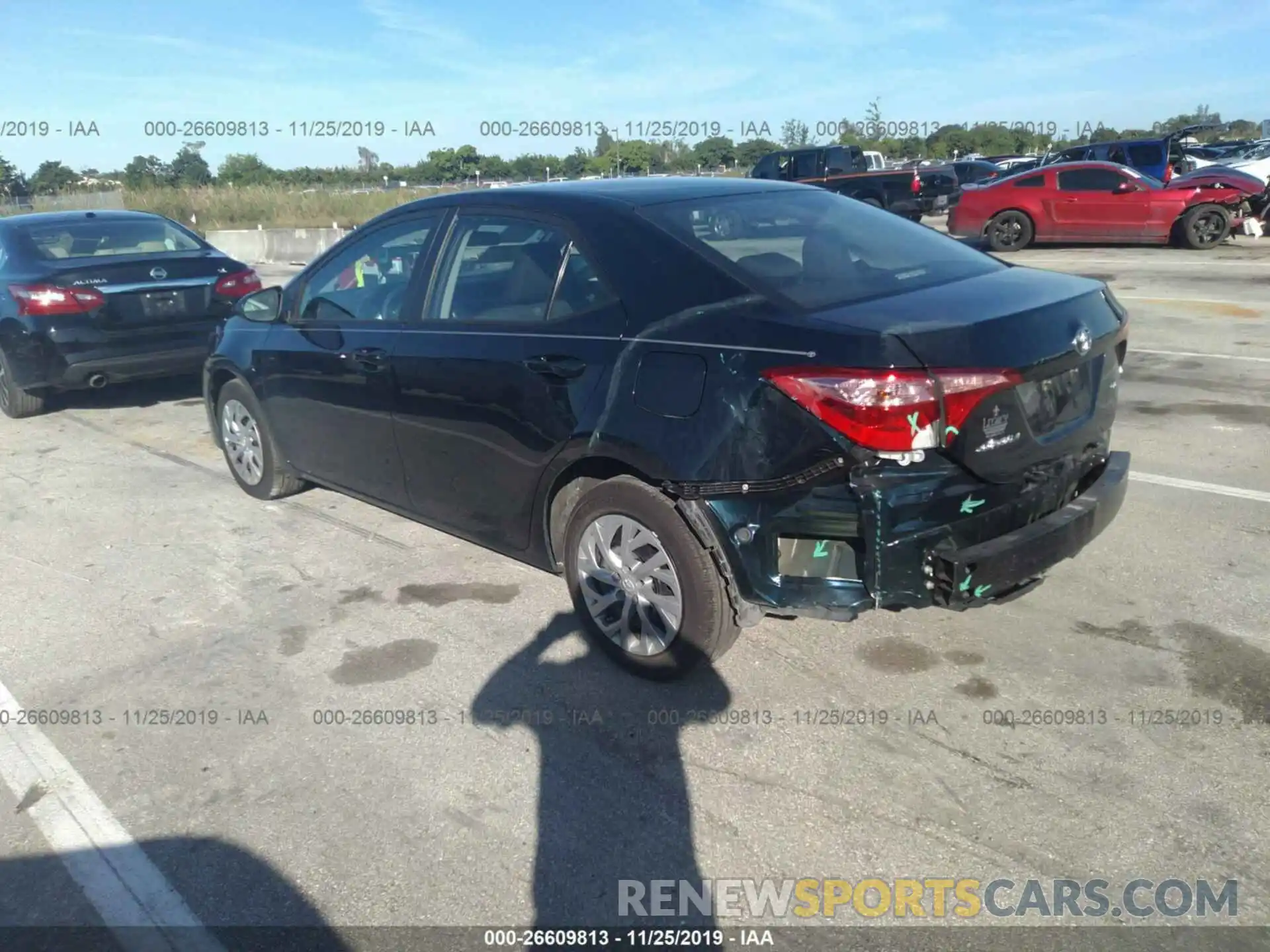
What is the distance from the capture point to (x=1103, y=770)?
3.15 metres

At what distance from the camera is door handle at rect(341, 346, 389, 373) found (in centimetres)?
457

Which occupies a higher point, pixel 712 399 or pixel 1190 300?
pixel 712 399

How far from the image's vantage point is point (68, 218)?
28.2 feet

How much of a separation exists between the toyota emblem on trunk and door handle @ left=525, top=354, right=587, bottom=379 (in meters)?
1.65

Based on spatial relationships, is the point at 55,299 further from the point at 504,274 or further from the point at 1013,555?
the point at 1013,555

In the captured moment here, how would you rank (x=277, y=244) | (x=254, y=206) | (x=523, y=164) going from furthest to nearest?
1. (x=523, y=164)
2. (x=254, y=206)
3. (x=277, y=244)

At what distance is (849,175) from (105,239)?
20.2 m

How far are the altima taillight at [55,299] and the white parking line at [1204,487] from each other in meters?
7.29

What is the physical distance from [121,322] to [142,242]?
1.12m

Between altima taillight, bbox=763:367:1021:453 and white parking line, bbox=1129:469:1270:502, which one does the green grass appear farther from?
altima taillight, bbox=763:367:1021:453

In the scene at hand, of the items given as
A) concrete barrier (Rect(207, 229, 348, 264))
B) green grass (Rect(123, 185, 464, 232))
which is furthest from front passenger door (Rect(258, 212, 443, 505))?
green grass (Rect(123, 185, 464, 232))

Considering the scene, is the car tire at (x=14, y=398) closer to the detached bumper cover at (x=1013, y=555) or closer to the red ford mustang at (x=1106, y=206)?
the detached bumper cover at (x=1013, y=555)

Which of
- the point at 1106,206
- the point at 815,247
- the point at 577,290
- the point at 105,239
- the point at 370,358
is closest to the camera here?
the point at 577,290

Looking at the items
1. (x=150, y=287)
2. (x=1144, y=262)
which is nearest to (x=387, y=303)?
(x=150, y=287)
